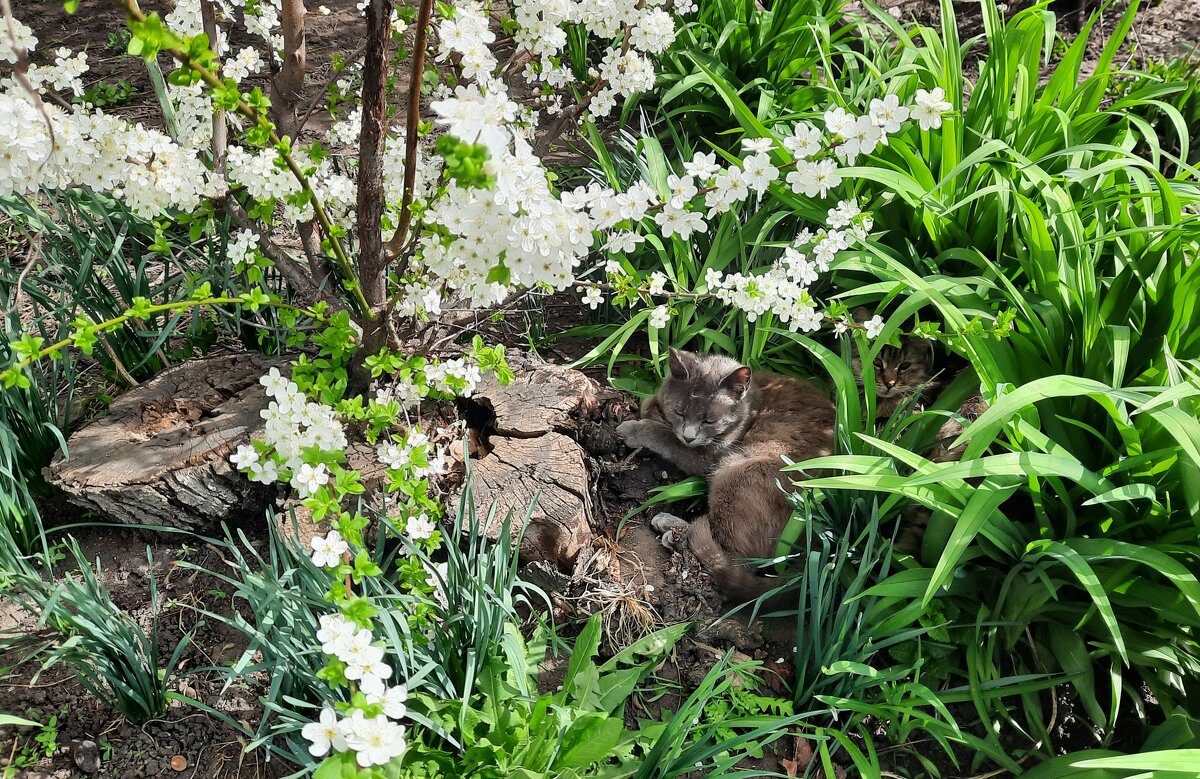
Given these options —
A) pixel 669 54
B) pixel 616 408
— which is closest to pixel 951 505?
pixel 616 408

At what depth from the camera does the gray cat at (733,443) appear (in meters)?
2.48

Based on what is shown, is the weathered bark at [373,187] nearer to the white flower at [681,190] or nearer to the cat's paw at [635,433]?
the white flower at [681,190]

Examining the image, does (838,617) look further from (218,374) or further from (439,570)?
(218,374)

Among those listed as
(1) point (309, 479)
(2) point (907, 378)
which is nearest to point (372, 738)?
(1) point (309, 479)

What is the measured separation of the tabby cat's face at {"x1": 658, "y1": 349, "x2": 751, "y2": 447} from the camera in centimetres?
271

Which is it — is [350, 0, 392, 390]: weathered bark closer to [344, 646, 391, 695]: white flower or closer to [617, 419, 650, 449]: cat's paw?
[617, 419, 650, 449]: cat's paw

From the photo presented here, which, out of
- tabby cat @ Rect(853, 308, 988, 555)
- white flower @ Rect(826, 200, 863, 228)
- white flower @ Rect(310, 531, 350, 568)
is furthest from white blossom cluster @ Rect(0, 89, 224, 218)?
tabby cat @ Rect(853, 308, 988, 555)

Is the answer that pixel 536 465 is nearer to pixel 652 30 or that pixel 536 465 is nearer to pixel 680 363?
pixel 680 363

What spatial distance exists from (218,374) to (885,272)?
220 cm

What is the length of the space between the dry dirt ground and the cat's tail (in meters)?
0.06

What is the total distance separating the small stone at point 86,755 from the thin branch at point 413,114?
59.7 inches

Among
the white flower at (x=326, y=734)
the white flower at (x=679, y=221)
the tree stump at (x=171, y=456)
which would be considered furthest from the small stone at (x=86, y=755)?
the white flower at (x=679, y=221)

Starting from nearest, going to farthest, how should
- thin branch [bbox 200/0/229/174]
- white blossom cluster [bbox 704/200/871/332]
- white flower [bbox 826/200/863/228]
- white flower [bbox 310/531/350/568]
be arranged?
white flower [bbox 310/531/350/568] < white blossom cluster [bbox 704/200/871/332] < thin branch [bbox 200/0/229/174] < white flower [bbox 826/200/863/228]

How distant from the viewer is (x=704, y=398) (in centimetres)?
271
